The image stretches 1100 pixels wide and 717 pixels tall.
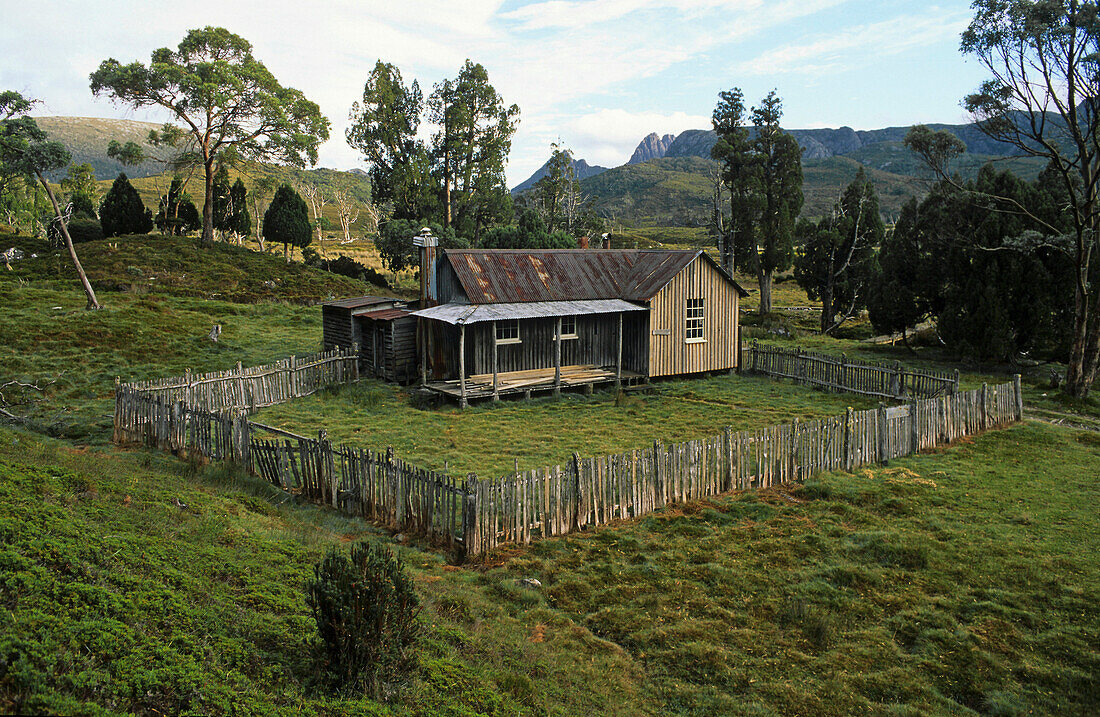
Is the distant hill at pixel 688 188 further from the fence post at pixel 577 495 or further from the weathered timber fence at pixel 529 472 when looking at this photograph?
the fence post at pixel 577 495

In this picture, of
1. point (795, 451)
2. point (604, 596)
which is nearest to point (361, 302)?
point (795, 451)

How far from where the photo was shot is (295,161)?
42.9 meters

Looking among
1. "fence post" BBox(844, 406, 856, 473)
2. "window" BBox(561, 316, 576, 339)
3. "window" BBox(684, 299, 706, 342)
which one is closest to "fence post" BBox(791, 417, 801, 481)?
"fence post" BBox(844, 406, 856, 473)

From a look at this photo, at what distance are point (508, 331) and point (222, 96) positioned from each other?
98.7ft

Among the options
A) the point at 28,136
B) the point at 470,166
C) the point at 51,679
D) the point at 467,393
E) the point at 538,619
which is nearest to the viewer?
the point at 51,679

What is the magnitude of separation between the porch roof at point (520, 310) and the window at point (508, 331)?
680mm

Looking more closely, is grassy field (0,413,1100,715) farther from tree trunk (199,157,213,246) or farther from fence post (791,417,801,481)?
tree trunk (199,157,213,246)

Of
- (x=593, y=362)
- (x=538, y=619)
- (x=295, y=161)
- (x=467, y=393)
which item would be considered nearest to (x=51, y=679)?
(x=538, y=619)

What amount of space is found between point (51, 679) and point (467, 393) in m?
15.5

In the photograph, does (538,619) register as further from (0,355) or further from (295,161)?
(295,161)

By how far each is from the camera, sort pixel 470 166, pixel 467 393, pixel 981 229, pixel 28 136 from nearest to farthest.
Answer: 1. pixel 467 393
2. pixel 981 229
3. pixel 28 136
4. pixel 470 166

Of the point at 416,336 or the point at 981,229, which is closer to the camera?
the point at 416,336

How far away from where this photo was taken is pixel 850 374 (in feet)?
69.3

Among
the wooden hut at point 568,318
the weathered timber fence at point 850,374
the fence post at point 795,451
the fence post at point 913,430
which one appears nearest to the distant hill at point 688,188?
the weathered timber fence at point 850,374
